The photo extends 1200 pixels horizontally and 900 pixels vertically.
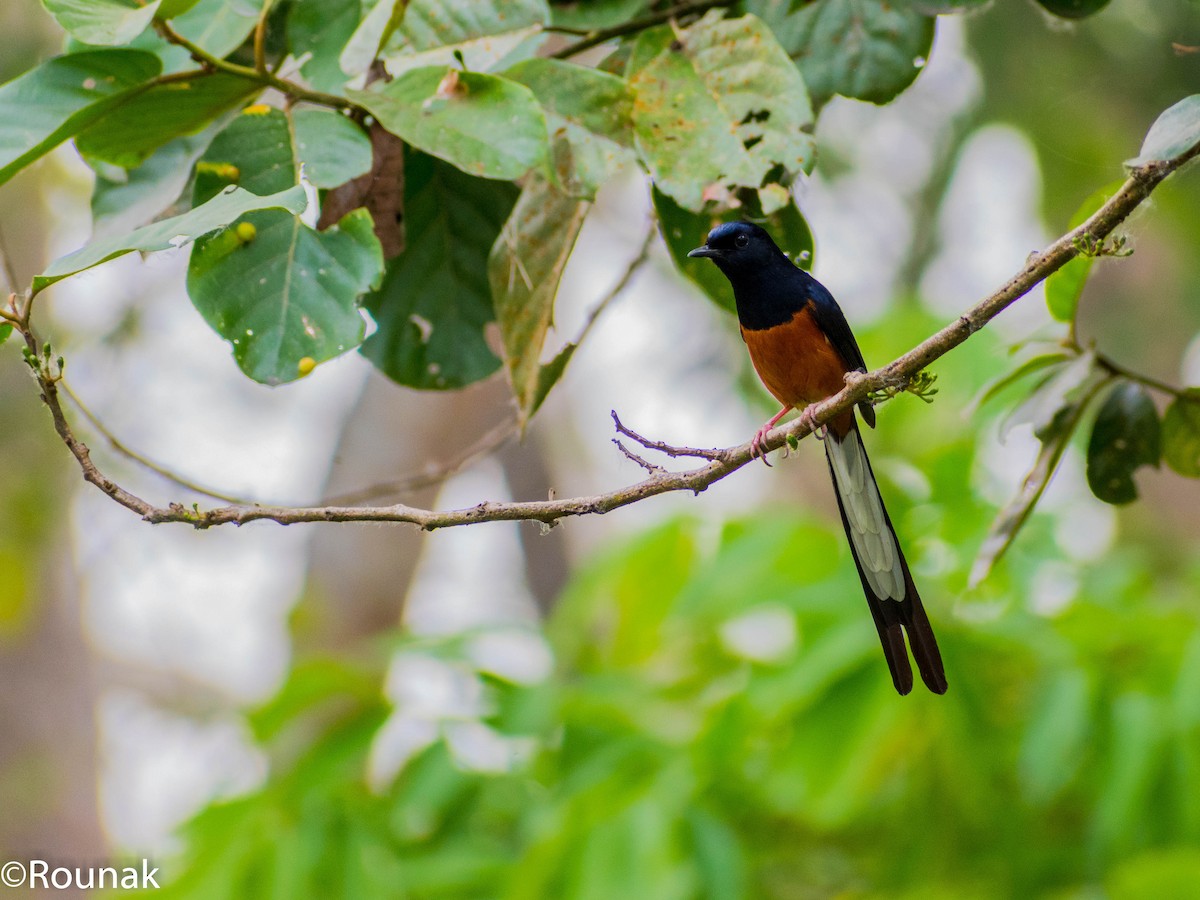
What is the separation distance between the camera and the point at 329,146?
6.27 feet

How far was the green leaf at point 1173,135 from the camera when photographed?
1496 mm

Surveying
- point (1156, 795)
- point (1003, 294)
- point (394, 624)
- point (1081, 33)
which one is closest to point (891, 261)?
point (1081, 33)

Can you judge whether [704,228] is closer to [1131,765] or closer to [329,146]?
[329,146]

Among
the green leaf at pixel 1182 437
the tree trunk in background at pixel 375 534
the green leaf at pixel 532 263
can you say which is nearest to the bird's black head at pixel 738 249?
the green leaf at pixel 532 263

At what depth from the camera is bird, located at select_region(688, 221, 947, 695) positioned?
2.40 meters

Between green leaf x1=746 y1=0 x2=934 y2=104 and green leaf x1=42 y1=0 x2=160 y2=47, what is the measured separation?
1128 millimetres

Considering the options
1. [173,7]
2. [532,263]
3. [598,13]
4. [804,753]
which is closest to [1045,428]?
[532,263]

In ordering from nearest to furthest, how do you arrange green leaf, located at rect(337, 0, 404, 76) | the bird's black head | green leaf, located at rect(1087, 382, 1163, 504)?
green leaf, located at rect(337, 0, 404, 76)
green leaf, located at rect(1087, 382, 1163, 504)
the bird's black head

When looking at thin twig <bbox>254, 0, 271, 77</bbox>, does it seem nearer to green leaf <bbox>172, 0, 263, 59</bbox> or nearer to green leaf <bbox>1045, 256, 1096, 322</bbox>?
green leaf <bbox>172, 0, 263, 59</bbox>

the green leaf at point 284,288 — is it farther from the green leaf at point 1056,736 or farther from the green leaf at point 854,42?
the green leaf at point 1056,736

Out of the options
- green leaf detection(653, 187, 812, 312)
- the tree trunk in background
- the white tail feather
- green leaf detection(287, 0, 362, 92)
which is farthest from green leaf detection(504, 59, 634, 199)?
the tree trunk in background

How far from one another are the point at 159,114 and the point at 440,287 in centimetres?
69

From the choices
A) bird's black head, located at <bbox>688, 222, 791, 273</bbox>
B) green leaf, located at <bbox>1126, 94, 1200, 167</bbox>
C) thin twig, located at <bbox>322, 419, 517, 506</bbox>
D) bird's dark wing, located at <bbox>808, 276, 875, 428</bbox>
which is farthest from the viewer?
bird's dark wing, located at <bbox>808, 276, 875, 428</bbox>

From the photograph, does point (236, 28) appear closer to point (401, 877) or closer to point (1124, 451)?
point (1124, 451)
